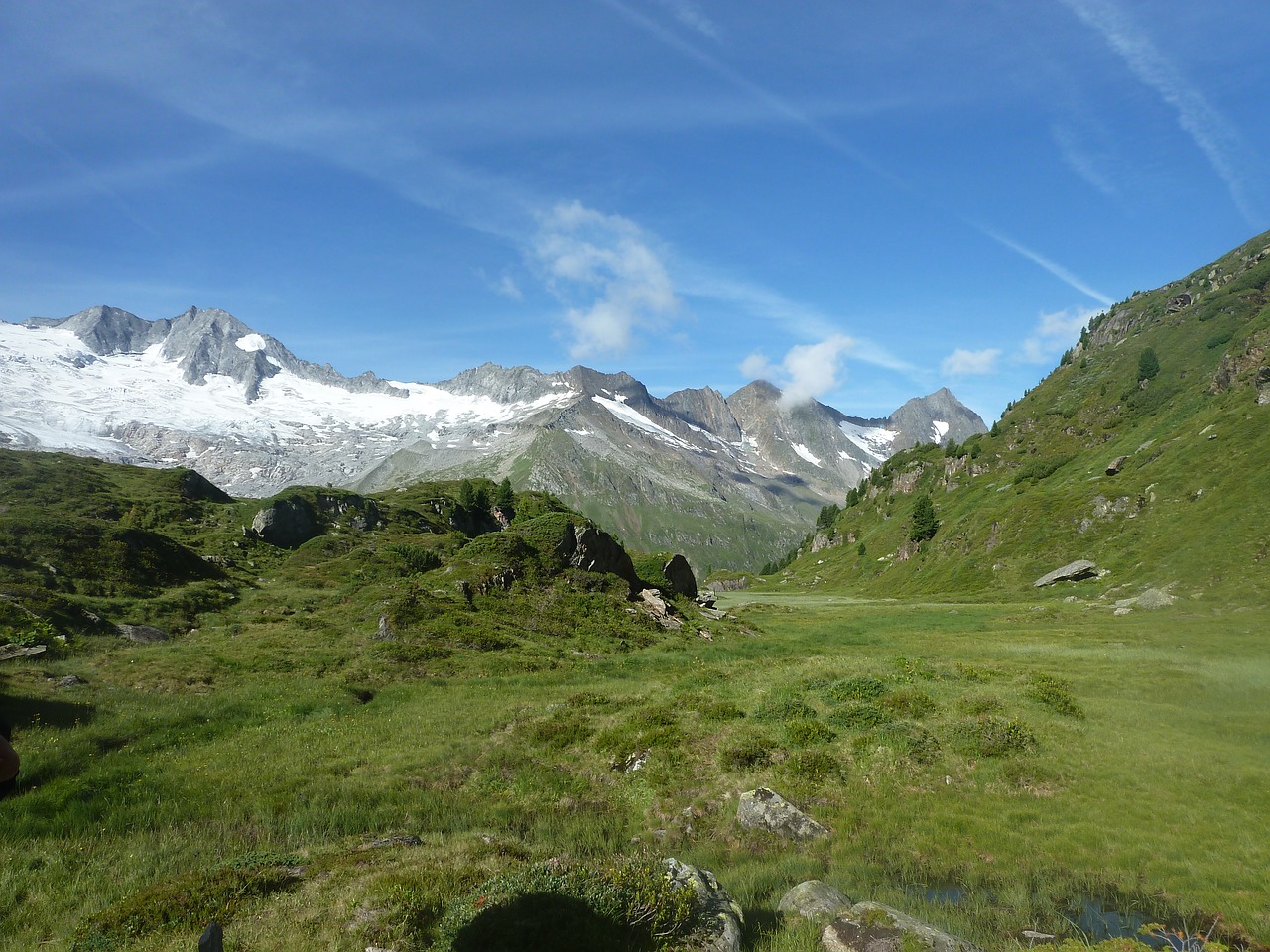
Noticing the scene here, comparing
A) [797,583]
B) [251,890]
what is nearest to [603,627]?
[251,890]

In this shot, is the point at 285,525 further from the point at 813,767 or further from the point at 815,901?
the point at 815,901

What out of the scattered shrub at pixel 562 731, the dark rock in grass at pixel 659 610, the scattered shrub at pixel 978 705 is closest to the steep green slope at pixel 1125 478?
the scattered shrub at pixel 978 705

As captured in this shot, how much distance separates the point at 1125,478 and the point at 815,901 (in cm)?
10254

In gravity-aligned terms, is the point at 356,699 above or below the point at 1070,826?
below

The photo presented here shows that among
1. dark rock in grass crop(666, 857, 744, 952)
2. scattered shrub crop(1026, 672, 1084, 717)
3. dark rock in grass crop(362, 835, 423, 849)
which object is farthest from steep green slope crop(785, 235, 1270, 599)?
dark rock in grass crop(362, 835, 423, 849)

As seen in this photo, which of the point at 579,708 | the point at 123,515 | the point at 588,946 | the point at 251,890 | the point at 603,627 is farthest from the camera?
the point at 123,515

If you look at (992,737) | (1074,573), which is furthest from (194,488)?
(1074,573)

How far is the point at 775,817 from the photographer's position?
15938mm

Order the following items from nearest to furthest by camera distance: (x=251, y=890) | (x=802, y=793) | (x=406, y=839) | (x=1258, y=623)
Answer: (x=251, y=890) < (x=406, y=839) < (x=802, y=793) < (x=1258, y=623)

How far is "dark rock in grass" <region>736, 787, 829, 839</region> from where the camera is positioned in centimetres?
1559

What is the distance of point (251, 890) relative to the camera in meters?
10.5

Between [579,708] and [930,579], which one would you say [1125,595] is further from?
[579,708]

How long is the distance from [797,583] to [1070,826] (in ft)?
516

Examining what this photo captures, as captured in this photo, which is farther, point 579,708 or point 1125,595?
point 1125,595
